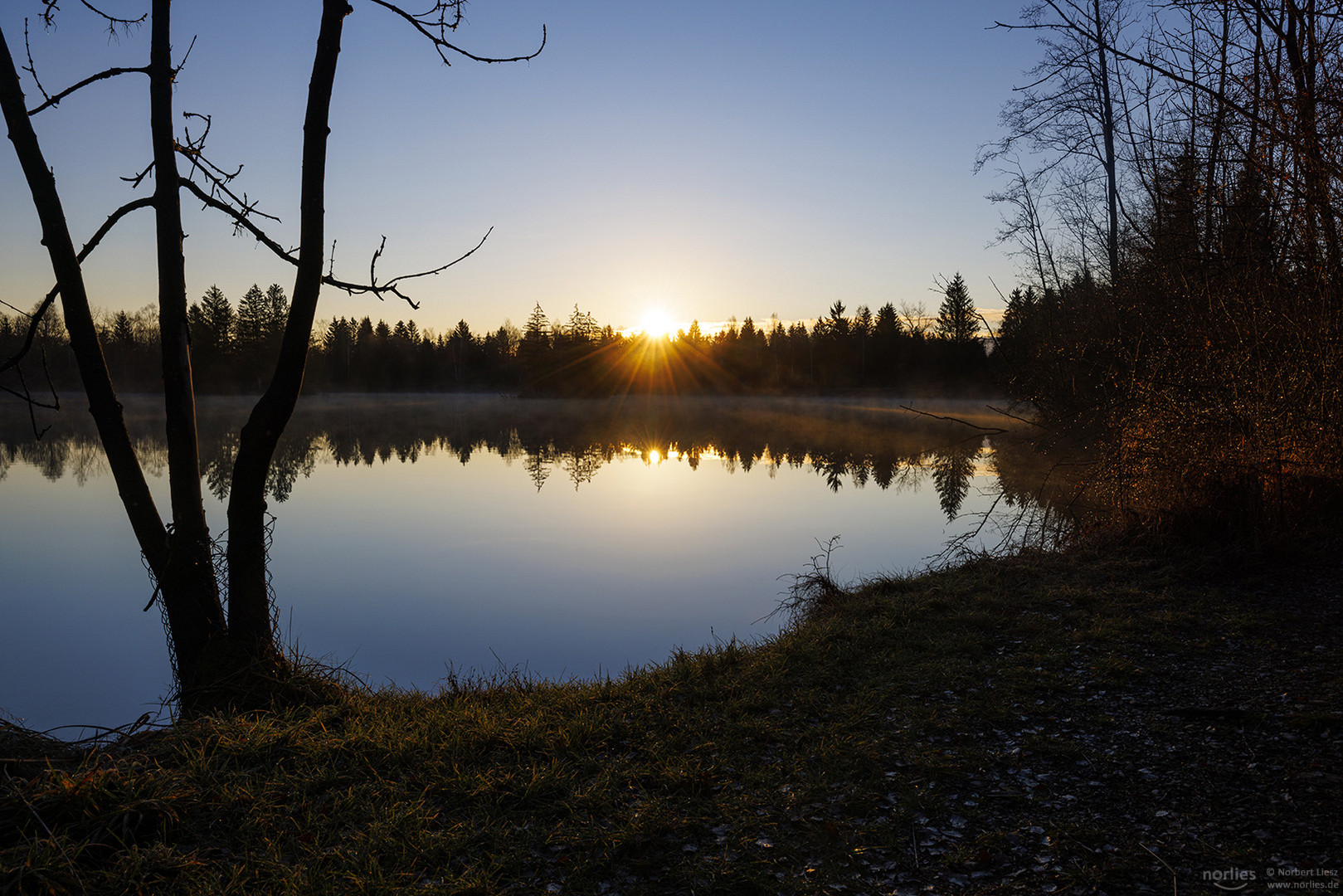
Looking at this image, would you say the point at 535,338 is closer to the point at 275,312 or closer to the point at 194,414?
the point at 275,312

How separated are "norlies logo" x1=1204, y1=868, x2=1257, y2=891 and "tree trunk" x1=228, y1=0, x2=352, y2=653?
481cm

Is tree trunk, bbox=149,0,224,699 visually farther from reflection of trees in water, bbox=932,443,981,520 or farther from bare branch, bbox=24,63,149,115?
reflection of trees in water, bbox=932,443,981,520

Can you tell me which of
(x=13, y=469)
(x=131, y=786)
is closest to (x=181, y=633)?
(x=131, y=786)

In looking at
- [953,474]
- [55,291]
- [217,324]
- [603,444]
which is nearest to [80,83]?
[55,291]

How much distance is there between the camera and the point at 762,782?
3373 mm

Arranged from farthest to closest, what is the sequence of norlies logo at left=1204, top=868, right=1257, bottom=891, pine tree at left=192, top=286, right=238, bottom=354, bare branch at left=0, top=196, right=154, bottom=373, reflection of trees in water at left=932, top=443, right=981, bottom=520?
pine tree at left=192, top=286, right=238, bottom=354 < reflection of trees in water at left=932, top=443, right=981, bottom=520 < bare branch at left=0, top=196, right=154, bottom=373 < norlies logo at left=1204, top=868, right=1257, bottom=891

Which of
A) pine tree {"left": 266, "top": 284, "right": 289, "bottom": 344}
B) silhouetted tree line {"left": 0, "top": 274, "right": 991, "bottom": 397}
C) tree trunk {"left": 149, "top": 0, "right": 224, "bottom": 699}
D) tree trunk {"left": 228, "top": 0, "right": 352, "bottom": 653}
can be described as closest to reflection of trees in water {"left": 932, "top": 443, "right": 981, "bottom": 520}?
tree trunk {"left": 228, "top": 0, "right": 352, "bottom": 653}

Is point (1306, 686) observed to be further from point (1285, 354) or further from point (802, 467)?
point (802, 467)

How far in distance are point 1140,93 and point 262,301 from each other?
234 ft

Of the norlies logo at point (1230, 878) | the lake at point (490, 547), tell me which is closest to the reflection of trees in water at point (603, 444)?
the lake at point (490, 547)

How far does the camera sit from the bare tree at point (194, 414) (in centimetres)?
425

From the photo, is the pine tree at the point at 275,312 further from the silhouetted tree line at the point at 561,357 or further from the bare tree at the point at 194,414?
the bare tree at the point at 194,414

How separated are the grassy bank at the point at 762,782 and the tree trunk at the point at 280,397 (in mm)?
707

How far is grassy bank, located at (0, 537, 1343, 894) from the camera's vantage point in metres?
2.63
